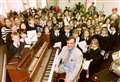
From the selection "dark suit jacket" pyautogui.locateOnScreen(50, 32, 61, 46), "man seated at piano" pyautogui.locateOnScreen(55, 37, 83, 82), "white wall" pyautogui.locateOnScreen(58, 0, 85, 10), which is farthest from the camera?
"white wall" pyautogui.locateOnScreen(58, 0, 85, 10)

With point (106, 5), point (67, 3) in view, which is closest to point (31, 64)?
point (106, 5)

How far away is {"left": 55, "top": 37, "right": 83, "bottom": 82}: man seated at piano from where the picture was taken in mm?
5824

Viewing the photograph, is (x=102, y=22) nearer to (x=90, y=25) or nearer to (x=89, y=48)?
(x=90, y=25)

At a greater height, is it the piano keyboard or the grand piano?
the grand piano

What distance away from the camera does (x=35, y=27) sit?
24.7 feet

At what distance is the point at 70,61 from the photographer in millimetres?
5938

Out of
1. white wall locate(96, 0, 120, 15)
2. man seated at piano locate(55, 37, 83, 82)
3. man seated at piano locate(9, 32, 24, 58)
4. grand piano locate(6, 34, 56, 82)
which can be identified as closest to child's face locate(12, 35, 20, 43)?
man seated at piano locate(9, 32, 24, 58)

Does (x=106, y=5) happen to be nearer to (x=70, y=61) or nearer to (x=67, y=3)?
(x=67, y=3)

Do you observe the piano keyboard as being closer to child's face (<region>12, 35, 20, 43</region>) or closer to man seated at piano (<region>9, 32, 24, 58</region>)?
man seated at piano (<region>9, 32, 24, 58</region>)

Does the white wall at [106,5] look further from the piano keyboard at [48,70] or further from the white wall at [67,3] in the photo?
the piano keyboard at [48,70]

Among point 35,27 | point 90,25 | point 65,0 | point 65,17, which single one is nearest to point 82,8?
point 65,0

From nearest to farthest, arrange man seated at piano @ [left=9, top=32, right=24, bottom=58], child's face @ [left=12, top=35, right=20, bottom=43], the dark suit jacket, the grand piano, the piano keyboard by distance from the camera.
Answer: the grand piano → the piano keyboard → man seated at piano @ [left=9, top=32, right=24, bottom=58] → child's face @ [left=12, top=35, right=20, bottom=43] → the dark suit jacket

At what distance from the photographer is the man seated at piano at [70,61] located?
5.82m

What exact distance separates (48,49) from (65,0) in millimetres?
6905
